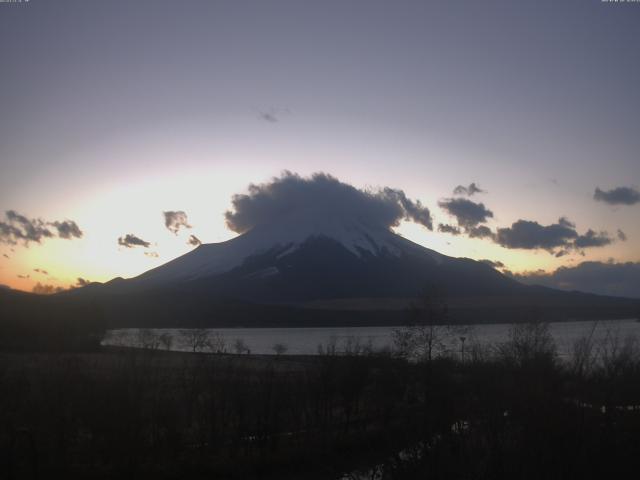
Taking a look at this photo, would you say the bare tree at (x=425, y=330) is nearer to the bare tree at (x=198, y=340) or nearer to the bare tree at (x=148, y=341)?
the bare tree at (x=148, y=341)

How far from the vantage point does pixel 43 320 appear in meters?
60.8

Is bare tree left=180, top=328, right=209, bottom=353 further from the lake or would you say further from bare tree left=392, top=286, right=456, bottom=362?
bare tree left=392, top=286, right=456, bottom=362

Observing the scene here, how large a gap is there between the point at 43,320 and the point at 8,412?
43.6 meters

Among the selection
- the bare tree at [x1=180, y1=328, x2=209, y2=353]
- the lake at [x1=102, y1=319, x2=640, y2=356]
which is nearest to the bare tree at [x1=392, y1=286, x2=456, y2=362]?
the lake at [x1=102, y1=319, x2=640, y2=356]

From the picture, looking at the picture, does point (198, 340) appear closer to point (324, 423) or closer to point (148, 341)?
point (148, 341)

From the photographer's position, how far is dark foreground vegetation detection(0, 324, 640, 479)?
527 inches

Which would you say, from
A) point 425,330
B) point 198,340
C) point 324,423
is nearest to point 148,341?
point 198,340

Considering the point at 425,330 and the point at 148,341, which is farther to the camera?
the point at 148,341

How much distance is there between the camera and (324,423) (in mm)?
25969

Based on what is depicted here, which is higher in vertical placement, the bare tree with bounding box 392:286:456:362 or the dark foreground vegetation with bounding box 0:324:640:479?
the bare tree with bounding box 392:286:456:362

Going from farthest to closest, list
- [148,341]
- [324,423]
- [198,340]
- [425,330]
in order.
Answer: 1. [198,340]
2. [148,341]
3. [425,330]
4. [324,423]

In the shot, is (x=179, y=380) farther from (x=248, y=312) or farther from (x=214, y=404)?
(x=248, y=312)

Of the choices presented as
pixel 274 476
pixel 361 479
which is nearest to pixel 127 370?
pixel 274 476

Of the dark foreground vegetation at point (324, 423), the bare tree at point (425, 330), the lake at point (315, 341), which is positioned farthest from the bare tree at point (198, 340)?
the dark foreground vegetation at point (324, 423)
